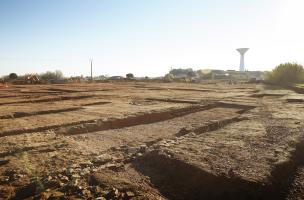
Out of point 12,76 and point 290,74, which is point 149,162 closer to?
point 290,74

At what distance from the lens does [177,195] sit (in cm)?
338

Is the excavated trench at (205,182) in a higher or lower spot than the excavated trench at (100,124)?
lower

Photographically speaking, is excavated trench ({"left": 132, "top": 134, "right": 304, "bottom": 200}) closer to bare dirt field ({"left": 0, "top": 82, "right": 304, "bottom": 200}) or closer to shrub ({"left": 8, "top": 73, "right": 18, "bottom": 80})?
bare dirt field ({"left": 0, "top": 82, "right": 304, "bottom": 200})

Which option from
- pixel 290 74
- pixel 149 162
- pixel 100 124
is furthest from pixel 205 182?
pixel 290 74

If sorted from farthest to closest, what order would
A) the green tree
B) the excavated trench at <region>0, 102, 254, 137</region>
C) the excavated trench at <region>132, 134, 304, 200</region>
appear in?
the green tree < the excavated trench at <region>0, 102, 254, 137</region> < the excavated trench at <region>132, 134, 304, 200</region>

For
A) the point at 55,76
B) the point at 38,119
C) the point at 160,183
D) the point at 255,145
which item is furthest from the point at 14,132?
the point at 55,76

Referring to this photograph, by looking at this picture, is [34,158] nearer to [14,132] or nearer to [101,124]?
[14,132]

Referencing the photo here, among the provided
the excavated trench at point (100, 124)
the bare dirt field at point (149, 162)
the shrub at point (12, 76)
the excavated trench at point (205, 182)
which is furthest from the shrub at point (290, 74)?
the excavated trench at point (205, 182)

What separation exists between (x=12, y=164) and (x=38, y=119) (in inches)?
145

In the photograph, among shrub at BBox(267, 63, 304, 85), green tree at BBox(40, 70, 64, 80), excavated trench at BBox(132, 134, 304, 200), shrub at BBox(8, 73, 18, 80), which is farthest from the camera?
green tree at BBox(40, 70, 64, 80)

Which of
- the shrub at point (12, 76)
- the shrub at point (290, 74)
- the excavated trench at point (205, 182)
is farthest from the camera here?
the shrub at point (12, 76)

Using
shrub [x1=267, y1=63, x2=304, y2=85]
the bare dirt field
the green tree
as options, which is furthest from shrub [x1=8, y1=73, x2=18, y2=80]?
the bare dirt field

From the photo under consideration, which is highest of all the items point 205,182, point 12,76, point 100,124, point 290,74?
point 290,74

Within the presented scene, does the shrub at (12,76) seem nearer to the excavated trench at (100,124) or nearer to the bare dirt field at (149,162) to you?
the excavated trench at (100,124)
